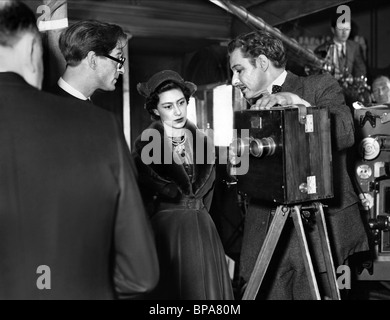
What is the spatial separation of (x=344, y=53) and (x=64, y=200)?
5.11 metres

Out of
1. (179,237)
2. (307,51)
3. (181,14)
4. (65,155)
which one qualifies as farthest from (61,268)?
(181,14)

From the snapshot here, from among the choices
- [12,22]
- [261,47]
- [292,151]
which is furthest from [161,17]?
[12,22]

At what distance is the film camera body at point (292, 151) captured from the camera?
2.00 m

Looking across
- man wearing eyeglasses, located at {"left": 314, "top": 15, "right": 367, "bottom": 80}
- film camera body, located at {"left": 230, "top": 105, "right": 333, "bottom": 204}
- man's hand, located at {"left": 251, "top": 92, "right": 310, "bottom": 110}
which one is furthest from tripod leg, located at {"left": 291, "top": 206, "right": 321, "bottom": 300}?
man wearing eyeglasses, located at {"left": 314, "top": 15, "right": 367, "bottom": 80}

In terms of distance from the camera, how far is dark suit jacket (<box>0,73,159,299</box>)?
1255 mm

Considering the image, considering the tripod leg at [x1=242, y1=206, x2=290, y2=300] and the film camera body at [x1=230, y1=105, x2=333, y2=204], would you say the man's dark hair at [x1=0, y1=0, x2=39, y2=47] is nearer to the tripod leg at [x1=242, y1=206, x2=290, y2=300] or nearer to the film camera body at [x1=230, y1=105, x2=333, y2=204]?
the film camera body at [x1=230, y1=105, x2=333, y2=204]

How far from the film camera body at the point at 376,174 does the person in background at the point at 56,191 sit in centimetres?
208

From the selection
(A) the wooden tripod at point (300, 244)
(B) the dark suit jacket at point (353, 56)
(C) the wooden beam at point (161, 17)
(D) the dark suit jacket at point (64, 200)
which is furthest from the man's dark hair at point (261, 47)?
(C) the wooden beam at point (161, 17)

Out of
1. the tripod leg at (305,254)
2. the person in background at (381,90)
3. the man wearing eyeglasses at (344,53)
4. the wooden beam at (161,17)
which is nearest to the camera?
the tripod leg at (305,254)

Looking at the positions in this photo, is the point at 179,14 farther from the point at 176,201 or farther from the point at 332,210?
the point at 332,210

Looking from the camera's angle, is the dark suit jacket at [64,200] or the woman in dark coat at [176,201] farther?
the woman in dark coat at [176,201]

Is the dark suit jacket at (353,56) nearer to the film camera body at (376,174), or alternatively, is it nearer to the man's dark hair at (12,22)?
the film camera body at (376,174)
